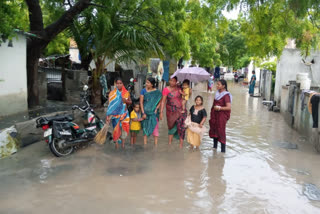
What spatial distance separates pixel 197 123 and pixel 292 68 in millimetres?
9058

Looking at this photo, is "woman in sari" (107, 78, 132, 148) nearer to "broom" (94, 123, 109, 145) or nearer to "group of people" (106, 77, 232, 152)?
"group of people" (106, 77, 232, 152)

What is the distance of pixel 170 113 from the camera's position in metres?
6.76

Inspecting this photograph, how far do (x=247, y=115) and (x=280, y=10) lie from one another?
580 cm

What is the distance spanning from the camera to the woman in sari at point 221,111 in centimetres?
628

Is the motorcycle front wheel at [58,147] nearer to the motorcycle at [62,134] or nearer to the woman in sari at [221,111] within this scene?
the motorcycle at [62,134]

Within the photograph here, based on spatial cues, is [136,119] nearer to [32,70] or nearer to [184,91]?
[184,91]

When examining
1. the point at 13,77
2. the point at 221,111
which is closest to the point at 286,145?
the point at 221,111

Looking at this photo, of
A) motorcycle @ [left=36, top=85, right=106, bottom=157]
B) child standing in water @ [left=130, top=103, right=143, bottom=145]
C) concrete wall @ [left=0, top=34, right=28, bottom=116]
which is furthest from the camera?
concrete wall @ [left=0, top=34, right=28, bottom=116]

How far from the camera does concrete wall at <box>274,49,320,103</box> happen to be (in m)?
13.4

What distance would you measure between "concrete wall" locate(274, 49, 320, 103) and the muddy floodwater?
7196 millimetres

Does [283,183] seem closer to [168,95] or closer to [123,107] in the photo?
[168,95]

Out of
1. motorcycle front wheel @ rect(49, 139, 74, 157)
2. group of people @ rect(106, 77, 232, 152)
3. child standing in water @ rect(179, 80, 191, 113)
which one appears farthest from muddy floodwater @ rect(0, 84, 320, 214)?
child standing in water @ rect(179, 80, 191, 113)

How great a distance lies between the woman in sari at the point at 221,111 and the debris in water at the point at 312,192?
1.99 m

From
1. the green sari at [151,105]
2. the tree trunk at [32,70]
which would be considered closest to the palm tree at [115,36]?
the tree trunk at [32,70]
